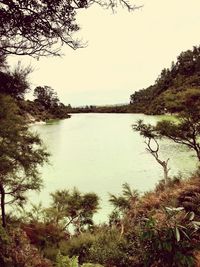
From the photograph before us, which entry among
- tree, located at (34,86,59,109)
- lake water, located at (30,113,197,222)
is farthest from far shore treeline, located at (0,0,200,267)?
tree, located at (34,86,59,109)

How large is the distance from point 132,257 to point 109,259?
2.23 feet

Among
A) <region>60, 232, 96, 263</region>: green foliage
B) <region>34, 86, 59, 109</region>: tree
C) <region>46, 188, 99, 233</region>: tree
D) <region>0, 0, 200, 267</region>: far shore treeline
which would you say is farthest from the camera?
<region>34, 86, 59, 109</region>: tree

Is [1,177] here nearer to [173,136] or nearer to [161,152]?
[173,136]

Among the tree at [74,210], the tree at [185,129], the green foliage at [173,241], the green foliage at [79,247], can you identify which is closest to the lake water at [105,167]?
the tree at [74,210]

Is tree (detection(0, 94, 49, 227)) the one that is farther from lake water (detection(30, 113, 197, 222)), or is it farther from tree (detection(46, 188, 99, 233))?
lake water (detection(30, 113, 197, 222))

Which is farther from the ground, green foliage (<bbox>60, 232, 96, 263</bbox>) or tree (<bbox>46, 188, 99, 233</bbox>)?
green foliage (<bbox>60, 232, 96, 263</bbox>)

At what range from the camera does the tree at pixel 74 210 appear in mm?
14383

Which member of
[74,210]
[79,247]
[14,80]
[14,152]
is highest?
[14,80]

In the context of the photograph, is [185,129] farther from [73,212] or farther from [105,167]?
[105,167]

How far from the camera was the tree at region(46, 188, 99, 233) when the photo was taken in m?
14.4

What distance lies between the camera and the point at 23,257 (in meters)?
5.92

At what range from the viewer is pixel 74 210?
15.0 m

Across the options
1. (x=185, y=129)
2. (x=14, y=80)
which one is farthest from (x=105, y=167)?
(x=14, y=80)

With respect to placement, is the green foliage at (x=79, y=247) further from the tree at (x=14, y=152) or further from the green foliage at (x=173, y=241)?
the tree at (x=14, y=152)
